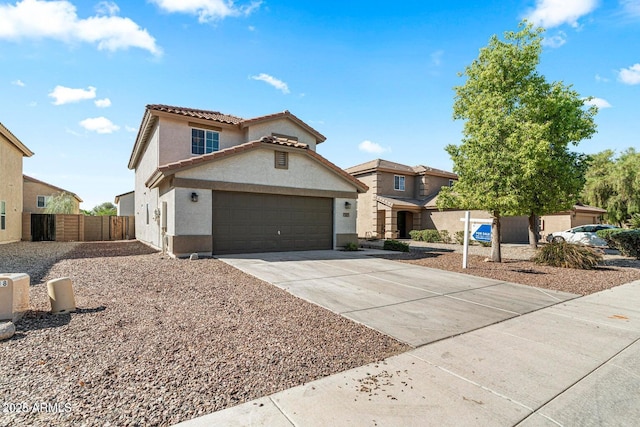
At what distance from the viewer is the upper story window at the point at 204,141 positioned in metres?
16.5

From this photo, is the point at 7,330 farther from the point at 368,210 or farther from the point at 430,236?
the point at 368,210

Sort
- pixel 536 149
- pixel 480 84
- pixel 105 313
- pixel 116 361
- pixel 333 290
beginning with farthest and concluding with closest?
pixel 480 84 → pixel 536 149 → pixel 333 290 → pixel 105 313 → pixel 116 361

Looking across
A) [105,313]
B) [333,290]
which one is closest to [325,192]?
[333,290]

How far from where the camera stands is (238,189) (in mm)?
13320

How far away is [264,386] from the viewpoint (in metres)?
3.18

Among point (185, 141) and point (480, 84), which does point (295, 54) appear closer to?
point (185, 141)

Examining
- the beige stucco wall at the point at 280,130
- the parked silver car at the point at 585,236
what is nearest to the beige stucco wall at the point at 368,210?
the beige stucco wall at the point at 280,130

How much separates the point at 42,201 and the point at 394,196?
1419 inches

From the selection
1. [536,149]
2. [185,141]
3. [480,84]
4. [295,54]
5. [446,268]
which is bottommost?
[446,268]

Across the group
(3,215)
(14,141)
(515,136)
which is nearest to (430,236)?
(515,136)

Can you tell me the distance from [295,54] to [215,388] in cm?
1406

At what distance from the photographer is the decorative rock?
413cm

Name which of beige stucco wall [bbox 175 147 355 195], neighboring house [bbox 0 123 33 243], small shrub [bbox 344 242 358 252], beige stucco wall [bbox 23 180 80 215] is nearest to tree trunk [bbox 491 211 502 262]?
small shrub [bbox 344 242 358 252]

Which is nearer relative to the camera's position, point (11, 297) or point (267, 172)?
point (11, 297)
